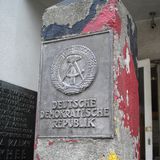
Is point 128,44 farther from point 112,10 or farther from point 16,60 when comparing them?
point 16,60

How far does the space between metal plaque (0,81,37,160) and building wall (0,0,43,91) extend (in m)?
0.38

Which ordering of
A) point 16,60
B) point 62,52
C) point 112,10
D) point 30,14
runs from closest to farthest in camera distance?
point 112,10 → point 62,52 → point 16,60 → point 30,14

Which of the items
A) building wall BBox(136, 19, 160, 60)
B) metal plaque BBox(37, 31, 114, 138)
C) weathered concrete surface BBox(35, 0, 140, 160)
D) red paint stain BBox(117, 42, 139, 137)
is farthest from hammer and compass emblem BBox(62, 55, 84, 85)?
building wall BBox(136, 19, 160, 60)

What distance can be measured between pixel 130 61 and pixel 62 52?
1.97 feet

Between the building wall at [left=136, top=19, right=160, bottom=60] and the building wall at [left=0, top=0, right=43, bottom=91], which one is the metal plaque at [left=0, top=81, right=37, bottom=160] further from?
the building wall at [left=136, top=19, right=160, bottom=60]

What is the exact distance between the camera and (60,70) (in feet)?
8.91

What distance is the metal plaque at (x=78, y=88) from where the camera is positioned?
2471mm

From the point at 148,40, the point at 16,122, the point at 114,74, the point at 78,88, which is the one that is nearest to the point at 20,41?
the point at 16,122

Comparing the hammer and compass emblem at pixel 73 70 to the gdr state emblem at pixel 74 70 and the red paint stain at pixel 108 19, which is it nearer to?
the gdr state emblem at pixel 74 70

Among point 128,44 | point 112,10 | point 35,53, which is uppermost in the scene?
point 35,53

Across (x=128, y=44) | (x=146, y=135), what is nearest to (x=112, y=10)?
(x=128, y=44)

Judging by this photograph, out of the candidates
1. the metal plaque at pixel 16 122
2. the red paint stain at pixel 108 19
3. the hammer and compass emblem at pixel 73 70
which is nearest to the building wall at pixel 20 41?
the metal plaque at pixel 16 122

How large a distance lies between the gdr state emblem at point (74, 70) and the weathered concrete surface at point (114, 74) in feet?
0.57

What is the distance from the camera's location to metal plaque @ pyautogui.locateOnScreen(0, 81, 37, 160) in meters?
3.99
